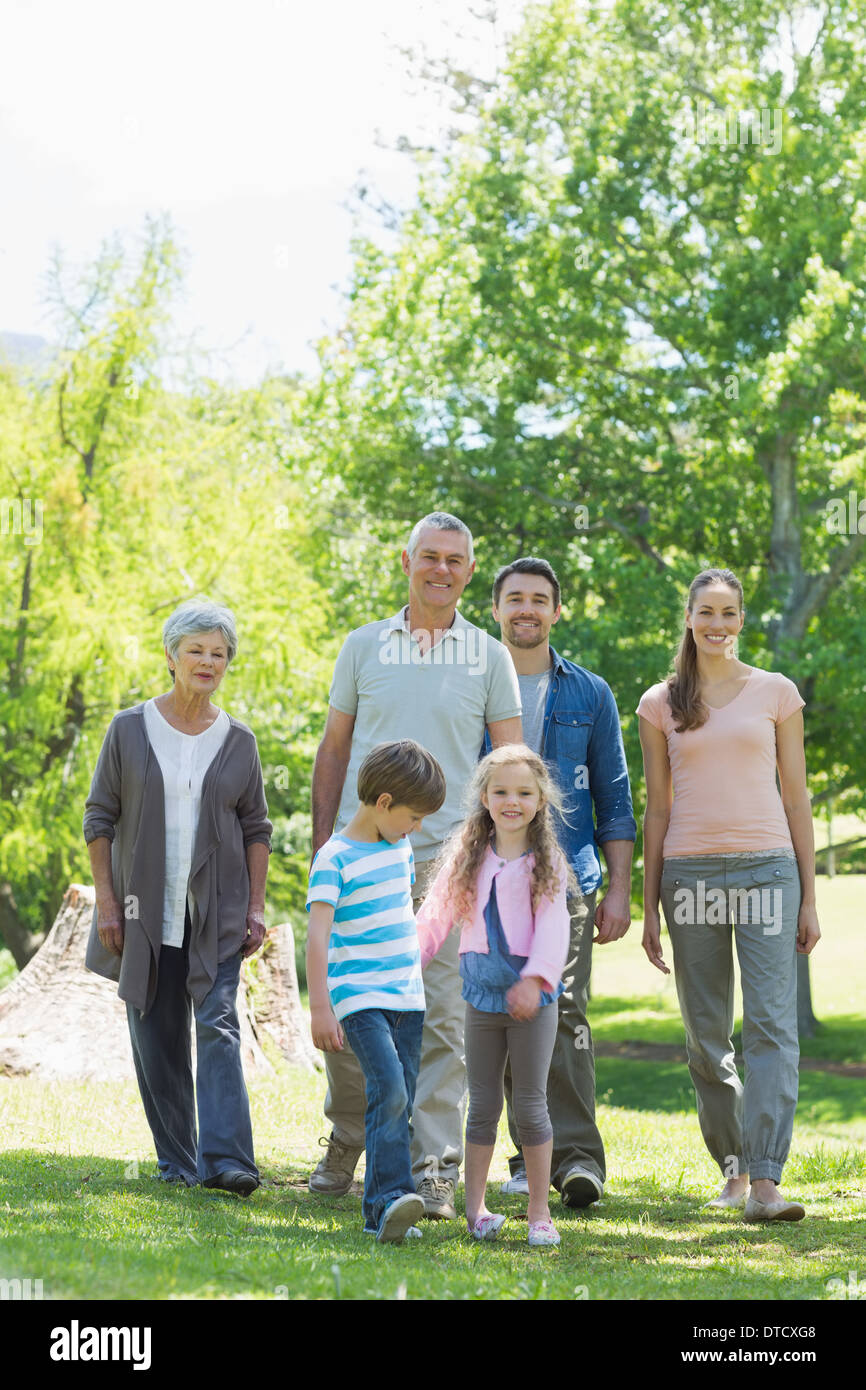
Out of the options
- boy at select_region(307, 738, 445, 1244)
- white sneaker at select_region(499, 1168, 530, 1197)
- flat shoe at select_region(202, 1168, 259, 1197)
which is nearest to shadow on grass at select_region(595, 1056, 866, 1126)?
white sneaker at select_region(499, 1168, 530, 1197)

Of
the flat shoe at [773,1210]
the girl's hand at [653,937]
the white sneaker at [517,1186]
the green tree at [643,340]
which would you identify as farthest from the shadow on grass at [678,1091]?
the flat shoe at [773,1210]

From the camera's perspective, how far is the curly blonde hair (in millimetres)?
4746

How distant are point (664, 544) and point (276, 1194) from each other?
1433 centimetres

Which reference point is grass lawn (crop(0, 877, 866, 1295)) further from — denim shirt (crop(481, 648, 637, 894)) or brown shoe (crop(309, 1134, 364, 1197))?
denim shirt (crop(481, 648, 637, 894))

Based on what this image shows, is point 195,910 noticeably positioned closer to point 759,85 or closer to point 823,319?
point 823,319

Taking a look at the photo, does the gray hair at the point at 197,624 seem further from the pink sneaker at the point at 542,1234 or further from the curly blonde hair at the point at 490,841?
the pink sneaker at the point at 542,1234

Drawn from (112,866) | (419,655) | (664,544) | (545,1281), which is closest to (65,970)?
(112,866)

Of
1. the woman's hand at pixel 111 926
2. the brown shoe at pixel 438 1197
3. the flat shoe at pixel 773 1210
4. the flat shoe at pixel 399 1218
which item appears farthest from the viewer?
the woman's hand at pixel 111 926

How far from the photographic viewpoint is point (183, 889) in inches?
218

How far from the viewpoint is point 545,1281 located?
3984 mm

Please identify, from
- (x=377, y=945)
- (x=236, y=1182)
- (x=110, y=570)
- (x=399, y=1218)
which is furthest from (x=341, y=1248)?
(x=110, y=570)

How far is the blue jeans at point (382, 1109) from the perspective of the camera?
179 inches

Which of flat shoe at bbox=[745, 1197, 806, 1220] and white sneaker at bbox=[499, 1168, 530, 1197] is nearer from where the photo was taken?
flat shoe at bbox=[745, 1197, 806, 1220]

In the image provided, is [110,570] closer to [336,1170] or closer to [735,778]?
[336,1170]
